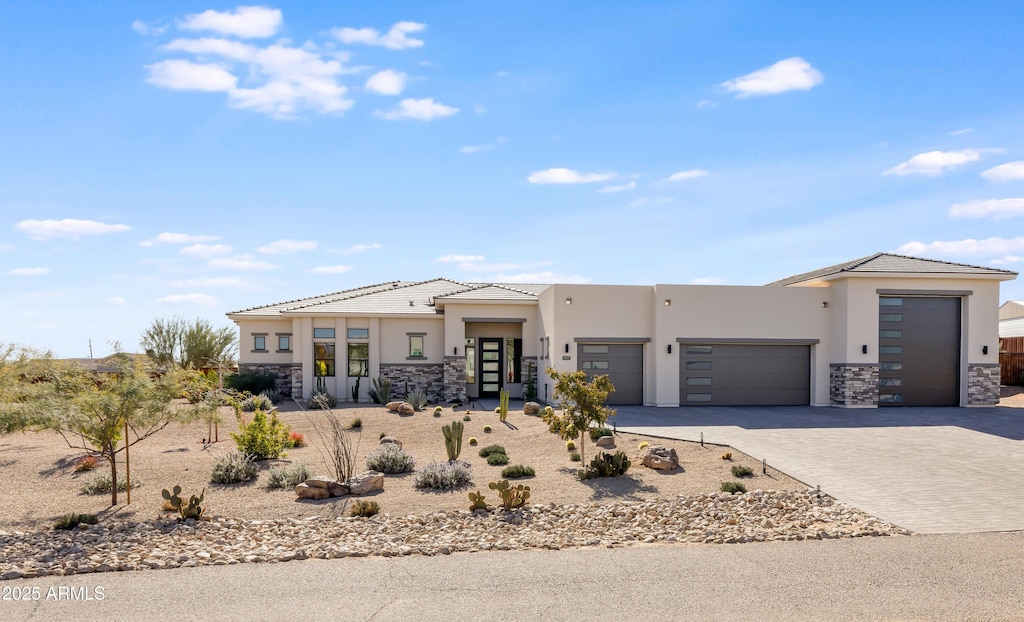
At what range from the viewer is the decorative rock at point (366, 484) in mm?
10750

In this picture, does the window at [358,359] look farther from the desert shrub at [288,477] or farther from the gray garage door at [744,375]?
the desert shrub at [288,477]

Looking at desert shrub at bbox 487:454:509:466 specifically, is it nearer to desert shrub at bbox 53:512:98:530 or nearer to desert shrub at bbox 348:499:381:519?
desert shrub at bbox 348:499:381:519

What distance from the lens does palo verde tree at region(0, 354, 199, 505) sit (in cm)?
1015

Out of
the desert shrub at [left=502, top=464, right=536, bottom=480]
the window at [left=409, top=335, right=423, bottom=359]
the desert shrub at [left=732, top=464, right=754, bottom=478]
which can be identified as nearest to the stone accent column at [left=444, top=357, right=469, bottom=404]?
the window at [left=409, top=335, right=423, bottom=359]

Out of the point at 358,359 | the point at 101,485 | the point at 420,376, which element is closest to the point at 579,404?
the point at 101,485

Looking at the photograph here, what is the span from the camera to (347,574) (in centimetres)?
717

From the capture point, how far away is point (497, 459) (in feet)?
42.7

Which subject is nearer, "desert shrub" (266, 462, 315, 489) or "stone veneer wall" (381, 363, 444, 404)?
"desert shrub" (266, 462, 315, 489)

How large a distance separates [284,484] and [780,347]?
15658 millimetres

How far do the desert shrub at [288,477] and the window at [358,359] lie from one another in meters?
12.4

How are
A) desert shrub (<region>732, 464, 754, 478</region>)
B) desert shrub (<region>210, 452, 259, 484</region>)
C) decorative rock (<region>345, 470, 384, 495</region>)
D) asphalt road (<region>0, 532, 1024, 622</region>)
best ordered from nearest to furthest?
1. asphalt road (<region>0, 532, 1024, 622</region>)
2. decorative rock (<region>345, 470, 384, 495</region>)
3. desert shrub (<region>732, 464, 754, 478</region>)
4. desert shrub (<region>210, 452, 259, 484</region>)

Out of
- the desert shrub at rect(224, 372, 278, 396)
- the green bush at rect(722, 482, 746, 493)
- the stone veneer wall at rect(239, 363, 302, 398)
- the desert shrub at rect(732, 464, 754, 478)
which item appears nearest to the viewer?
the green bush at rect(722, 482, 746, 493)

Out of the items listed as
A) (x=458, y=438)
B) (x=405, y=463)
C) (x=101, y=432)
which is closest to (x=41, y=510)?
(x=101, y=432)

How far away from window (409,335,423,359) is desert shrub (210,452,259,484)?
1201 cm
